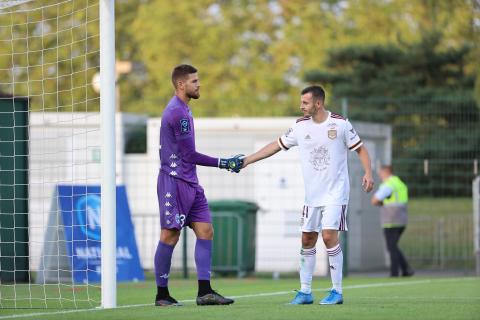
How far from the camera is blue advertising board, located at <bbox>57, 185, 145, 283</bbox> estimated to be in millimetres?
18312

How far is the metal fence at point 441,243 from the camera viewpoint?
77.7 feet

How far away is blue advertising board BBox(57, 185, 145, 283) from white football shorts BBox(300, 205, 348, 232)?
25.5 ft

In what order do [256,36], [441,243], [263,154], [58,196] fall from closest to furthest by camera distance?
[263,154] < [58,196] < [441,243] < [256,36]

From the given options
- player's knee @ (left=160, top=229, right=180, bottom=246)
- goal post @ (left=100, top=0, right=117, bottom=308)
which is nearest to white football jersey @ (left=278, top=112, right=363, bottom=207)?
player's knee @ (left=160, top=229, right=180, bottom=246)

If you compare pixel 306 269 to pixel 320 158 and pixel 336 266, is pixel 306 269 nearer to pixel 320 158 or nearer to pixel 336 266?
pixel 336 266

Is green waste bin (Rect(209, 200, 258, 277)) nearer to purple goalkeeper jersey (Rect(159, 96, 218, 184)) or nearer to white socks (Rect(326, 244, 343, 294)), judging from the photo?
white socks (Rect(326, 244, 343, 294))

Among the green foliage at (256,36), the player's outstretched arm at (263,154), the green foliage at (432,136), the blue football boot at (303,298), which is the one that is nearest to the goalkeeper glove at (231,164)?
the player's outstretched arm at (263,154)

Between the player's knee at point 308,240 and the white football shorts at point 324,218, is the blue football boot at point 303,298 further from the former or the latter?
the white football shorts at point 324,218

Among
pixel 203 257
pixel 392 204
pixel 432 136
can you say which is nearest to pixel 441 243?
pixel 432 136

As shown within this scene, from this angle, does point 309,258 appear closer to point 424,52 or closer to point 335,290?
point 335,290

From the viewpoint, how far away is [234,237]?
20.8 m

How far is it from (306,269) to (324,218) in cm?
54

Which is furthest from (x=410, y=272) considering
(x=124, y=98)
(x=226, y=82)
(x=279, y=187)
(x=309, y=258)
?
(x=124, y=98)

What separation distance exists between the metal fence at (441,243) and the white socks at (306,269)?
1192 cm
